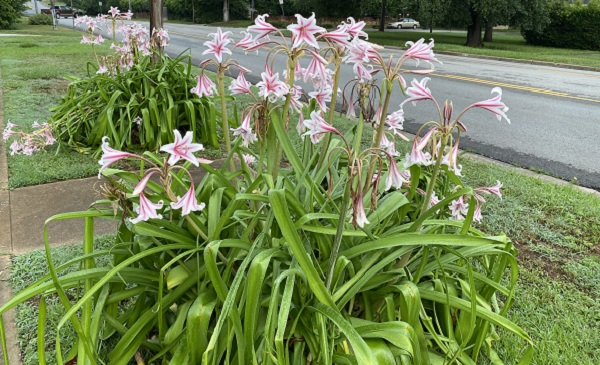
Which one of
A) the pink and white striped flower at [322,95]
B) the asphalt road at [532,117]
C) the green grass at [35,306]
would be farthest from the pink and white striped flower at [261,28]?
Answer: the asphalt road at [532,117]

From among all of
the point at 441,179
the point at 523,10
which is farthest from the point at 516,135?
the point at 523,10

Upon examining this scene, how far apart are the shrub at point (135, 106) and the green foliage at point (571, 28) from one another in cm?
2555

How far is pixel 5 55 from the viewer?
44.2 ft

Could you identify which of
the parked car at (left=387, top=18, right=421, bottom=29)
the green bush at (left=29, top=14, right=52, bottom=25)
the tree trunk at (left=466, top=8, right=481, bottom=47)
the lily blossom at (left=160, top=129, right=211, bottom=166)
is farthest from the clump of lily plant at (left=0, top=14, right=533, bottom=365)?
the parked car at (left=387, top=18, right=421, bottom=29)

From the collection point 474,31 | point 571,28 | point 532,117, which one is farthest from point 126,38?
point 571,28

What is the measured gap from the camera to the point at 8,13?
2912 centimetres

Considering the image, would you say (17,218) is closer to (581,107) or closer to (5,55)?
(581,107)

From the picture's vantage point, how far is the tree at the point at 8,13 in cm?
2861

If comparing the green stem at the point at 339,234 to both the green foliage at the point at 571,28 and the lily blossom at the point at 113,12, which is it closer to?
the lily blossom at the point at 113,12

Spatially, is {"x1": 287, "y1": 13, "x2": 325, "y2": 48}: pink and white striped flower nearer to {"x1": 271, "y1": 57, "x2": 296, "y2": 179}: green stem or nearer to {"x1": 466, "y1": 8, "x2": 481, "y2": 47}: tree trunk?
{"x1": 271, "y1": 57, "x2": 296, "y2": 179}: green stem

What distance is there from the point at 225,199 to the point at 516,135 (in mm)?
5798

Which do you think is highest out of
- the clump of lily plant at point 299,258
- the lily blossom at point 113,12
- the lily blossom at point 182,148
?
the lily blossom at point 113,12

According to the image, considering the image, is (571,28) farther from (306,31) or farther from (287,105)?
(306,31)

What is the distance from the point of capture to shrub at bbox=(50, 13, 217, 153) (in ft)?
16.6
